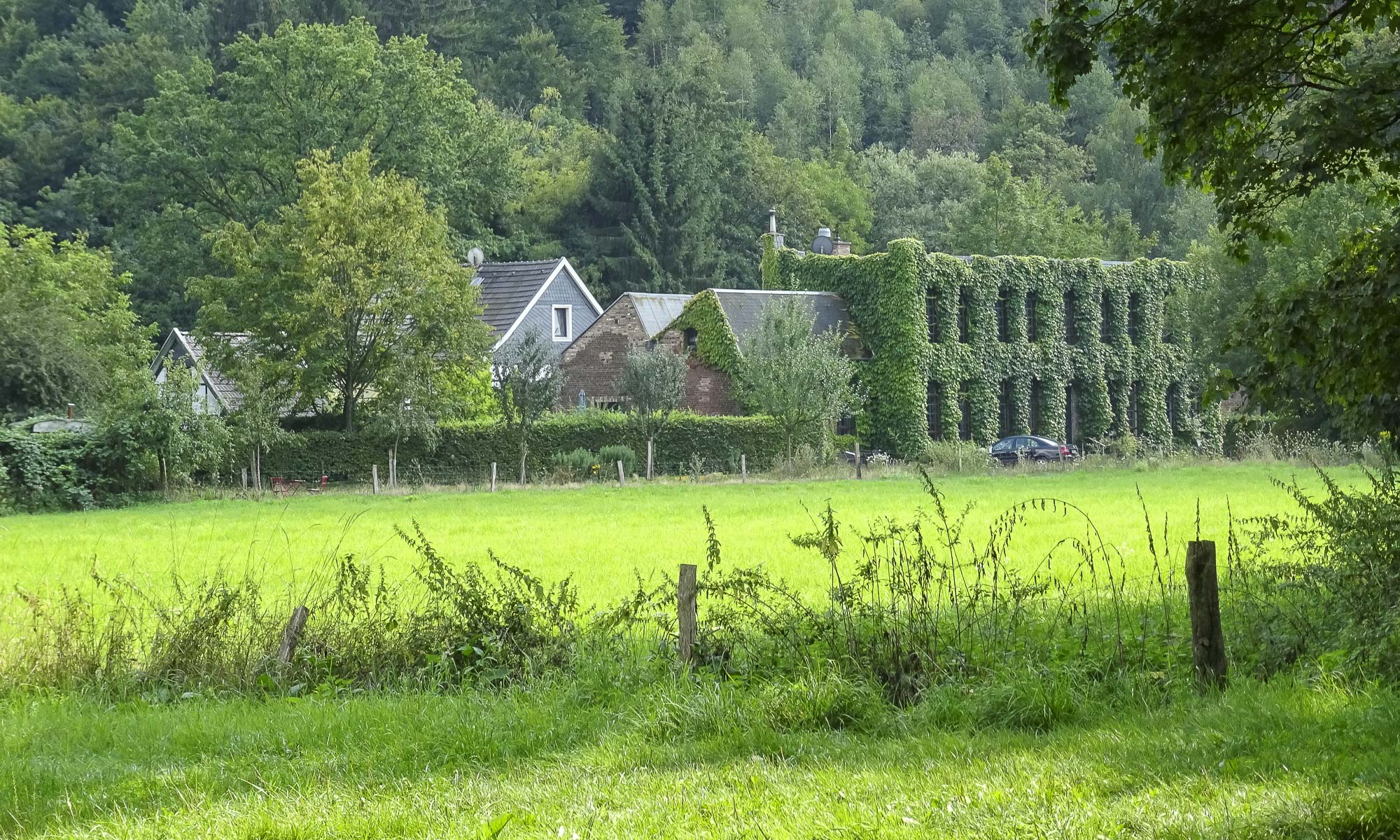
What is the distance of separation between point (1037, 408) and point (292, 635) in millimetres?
48387

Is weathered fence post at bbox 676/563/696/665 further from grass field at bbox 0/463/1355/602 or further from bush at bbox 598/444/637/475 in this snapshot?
bush at bbox 598/444/637/475

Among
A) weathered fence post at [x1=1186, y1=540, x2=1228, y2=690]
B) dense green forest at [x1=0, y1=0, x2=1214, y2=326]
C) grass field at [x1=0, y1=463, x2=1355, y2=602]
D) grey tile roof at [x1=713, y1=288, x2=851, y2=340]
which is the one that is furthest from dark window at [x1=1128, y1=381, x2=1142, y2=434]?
weathered fence post at [x1=1186, y1=540, x2=1228, y2=690]

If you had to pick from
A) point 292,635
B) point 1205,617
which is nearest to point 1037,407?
point 1205,617

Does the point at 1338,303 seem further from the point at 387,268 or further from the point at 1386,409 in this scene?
the point at 387,268

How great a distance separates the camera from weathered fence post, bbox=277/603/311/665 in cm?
1012

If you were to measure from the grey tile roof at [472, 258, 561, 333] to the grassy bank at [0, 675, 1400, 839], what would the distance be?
47479mm

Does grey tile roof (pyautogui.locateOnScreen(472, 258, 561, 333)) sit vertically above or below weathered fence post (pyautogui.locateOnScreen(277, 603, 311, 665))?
above

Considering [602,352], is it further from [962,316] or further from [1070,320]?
[1070,320]

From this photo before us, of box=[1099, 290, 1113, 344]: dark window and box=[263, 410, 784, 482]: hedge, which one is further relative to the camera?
box=[1099, 290, 1113, 344]: dark window

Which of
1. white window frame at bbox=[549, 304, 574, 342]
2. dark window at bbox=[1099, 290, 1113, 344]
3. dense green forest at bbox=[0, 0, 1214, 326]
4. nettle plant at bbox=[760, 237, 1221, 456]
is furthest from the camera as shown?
white window frame at bbox=[549, 304, 574, 342]

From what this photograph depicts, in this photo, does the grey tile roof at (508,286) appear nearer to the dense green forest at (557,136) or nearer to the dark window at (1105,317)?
the dense green forest at (557,136)

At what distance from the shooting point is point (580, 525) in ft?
79.1

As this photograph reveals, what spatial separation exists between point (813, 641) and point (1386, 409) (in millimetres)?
3840

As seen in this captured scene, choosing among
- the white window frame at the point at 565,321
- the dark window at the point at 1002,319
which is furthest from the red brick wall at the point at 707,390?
the dark window at the point at 1002,319
